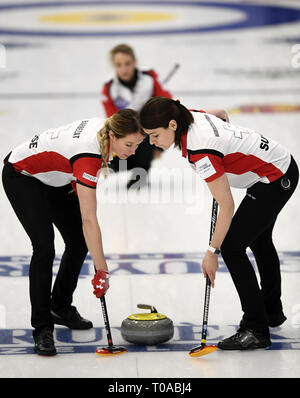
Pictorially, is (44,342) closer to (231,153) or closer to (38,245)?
(38,245)

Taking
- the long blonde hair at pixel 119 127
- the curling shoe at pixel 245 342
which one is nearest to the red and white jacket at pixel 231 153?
the long blonde hair at pixel 119 127

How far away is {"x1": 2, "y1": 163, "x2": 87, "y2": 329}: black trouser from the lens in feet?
13.8

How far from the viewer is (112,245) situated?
6105mm

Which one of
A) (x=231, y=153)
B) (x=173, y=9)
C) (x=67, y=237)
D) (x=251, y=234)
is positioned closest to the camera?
(x=231, y=153)

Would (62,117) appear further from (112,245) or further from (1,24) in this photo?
(1,24)

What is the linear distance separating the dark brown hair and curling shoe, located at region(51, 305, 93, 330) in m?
1.28

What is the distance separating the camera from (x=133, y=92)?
723 cm

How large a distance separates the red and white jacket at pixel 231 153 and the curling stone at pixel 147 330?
83cm

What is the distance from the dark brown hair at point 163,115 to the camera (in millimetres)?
3857

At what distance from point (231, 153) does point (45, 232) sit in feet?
3.38

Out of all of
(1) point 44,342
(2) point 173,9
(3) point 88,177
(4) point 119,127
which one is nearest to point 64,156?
(3) point 88,177

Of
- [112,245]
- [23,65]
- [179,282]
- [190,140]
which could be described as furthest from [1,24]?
[190,140]

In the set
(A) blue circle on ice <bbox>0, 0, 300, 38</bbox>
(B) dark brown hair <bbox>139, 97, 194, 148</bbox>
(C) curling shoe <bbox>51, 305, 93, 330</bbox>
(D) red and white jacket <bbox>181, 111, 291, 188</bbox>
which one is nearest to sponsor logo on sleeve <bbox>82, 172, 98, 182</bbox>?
(B) dark brown hair <bbox>139, 97, 194, 148</bbox>
